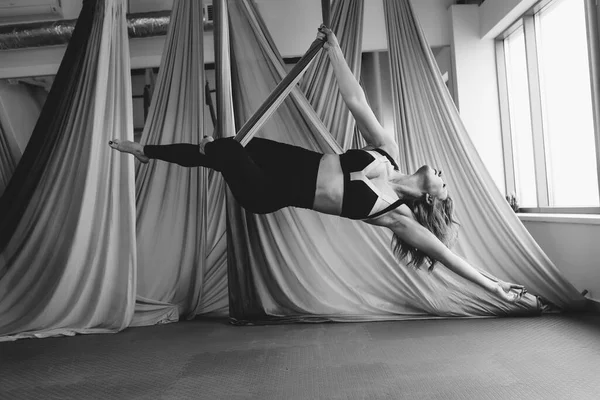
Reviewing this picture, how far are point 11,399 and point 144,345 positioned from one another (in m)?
0.78

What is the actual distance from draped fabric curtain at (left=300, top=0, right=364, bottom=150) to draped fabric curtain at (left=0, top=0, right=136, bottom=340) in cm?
116

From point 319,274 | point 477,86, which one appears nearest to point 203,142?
point 319,274

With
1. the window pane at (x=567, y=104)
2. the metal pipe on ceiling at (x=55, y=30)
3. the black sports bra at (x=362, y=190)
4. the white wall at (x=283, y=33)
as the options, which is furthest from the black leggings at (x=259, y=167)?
the window pane at (x=567, y=104)

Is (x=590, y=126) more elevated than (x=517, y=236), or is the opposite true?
(x=590, y=126)

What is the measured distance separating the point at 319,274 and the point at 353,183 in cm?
63

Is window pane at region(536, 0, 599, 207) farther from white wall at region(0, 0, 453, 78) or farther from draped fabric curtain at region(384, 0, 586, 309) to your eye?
white wall at region(0, 0, 453, 78)

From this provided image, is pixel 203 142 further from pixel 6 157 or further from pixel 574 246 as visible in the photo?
pixel 574 246

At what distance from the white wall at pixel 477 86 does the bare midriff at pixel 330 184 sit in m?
1.20

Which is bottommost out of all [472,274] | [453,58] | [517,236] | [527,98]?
[472,274]

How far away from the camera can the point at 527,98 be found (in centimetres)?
369

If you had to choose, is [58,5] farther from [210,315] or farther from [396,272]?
[396,272]

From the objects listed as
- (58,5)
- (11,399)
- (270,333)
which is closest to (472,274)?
(270,333)

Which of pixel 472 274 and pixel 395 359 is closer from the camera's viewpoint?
pixel 395 359

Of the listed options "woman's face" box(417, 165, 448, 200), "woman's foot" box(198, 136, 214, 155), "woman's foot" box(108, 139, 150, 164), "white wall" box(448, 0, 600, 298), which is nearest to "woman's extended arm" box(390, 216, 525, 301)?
"woman's face" box(417, 165, 448, 200)
